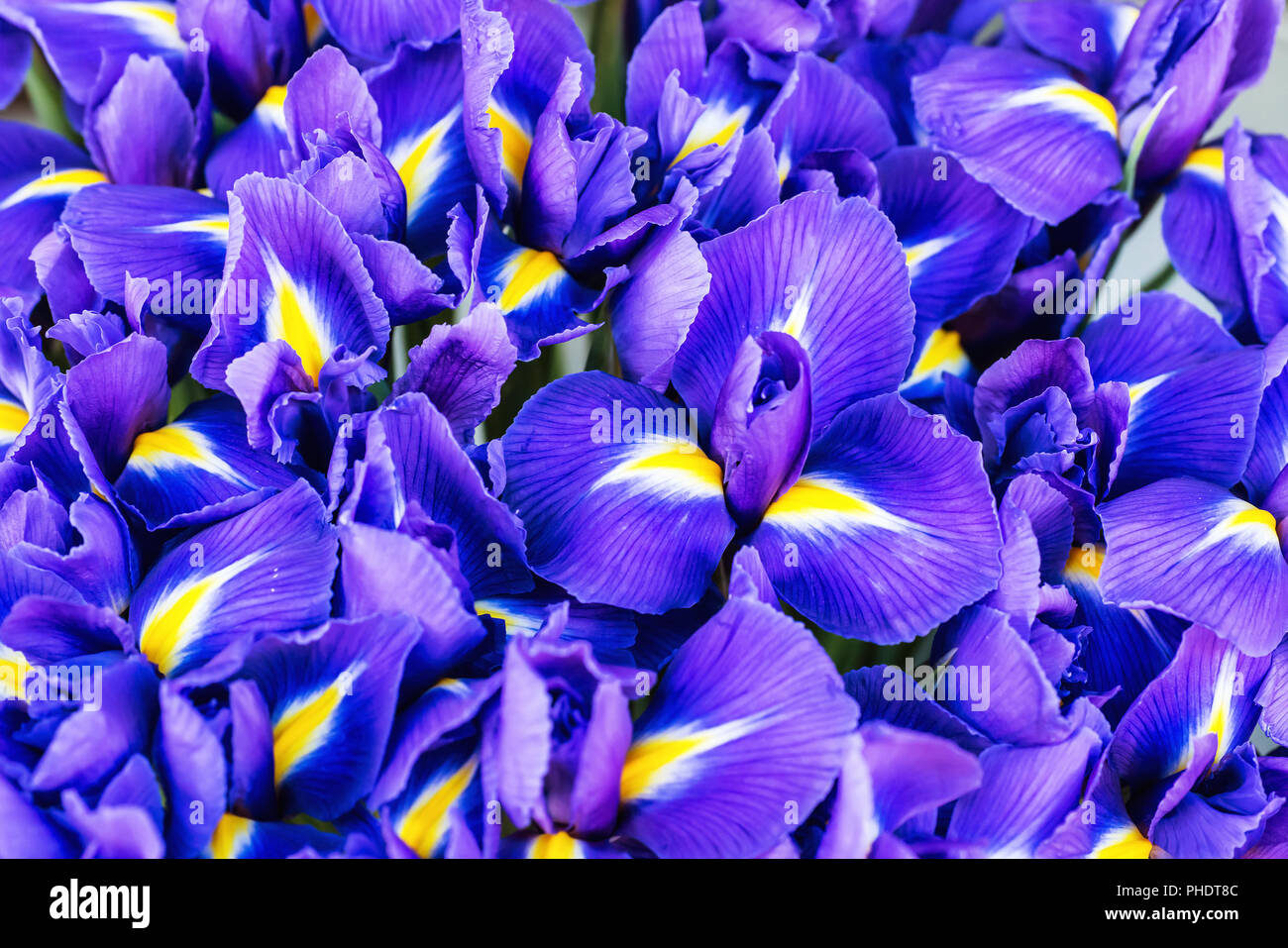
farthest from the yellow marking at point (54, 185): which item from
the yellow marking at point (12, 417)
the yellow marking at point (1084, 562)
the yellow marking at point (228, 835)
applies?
the yellow marking at point (1084, 562)

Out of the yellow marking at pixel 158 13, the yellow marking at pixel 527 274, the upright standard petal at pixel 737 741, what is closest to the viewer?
the upright standard petal at pixel 737 741

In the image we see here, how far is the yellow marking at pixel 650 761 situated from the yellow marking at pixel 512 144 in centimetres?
26

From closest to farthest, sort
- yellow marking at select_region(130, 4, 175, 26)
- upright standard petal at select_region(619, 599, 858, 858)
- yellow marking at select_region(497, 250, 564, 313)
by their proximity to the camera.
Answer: upright standard petal at select_region(619, 599, 858, 858) → yellow marking at select_region(497, 250, 564, 313) → yellow marking at select_region(130, 4, 175, 26)

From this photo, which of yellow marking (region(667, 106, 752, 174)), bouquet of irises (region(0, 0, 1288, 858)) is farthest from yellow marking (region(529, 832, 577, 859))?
yellow marking (region(667, 106, 752, 174))

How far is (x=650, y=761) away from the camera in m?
0.41

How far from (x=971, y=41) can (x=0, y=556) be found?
1.98 ft

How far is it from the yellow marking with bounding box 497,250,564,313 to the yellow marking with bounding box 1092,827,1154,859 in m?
0.32

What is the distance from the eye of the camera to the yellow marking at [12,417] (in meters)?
0.51

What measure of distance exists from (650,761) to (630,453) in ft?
0.41

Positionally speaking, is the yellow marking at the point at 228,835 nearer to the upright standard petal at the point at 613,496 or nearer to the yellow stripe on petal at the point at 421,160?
the upright standard petal at the point at 613,496

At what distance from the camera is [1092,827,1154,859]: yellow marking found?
17.6 inches

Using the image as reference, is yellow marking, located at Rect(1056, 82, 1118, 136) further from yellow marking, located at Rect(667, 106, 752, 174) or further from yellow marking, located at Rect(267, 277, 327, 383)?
yellow marking, located at Rect(267, 277, 327, 383)

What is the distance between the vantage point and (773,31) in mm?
585

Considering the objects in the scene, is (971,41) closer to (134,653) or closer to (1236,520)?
(1236,520)
